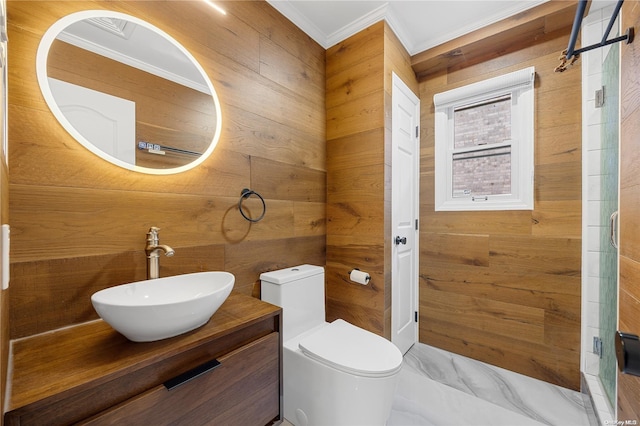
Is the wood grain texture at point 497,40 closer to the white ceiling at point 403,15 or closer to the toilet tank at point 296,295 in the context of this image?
the white ceiling at point 403,15

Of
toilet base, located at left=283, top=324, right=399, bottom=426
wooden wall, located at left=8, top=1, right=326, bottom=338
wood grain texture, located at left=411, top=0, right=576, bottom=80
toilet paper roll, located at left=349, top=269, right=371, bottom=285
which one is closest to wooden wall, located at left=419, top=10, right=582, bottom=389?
wood grain texture, located at left=411, top=0, right=576, bottom=80

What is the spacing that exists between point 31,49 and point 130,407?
1.19m

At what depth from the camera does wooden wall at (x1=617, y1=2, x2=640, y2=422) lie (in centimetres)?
81

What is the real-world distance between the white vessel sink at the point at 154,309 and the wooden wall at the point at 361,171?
1.04 metres

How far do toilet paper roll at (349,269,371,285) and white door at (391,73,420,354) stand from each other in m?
0.23

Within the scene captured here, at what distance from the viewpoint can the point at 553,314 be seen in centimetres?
175

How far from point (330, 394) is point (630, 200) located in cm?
133

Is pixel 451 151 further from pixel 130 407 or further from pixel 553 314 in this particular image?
pixel 130 407

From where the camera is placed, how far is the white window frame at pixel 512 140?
1820mm

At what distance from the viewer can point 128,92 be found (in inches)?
44.0

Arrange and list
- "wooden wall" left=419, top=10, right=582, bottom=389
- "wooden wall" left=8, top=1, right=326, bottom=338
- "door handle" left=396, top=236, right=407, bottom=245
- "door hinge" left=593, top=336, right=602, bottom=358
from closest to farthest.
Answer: "wooden wall" left=8, top=1, right=326, bottom=338, "door hinge" left=593, top=336, right=602, bottom=358, "wooden wall" left=419, top=10, right=582, bottom=389, "door handle" left=396, top=236, right=407, bottom=245

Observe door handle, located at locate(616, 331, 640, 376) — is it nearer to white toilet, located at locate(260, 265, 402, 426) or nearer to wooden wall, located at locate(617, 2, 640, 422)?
wooden wall, located at locate(617, 2, 640, 422)

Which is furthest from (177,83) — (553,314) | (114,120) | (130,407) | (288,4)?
(553,314)


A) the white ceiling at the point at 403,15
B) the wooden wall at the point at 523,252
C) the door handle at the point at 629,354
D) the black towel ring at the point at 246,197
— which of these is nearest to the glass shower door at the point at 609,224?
the wooden wall at the point at 523,252
